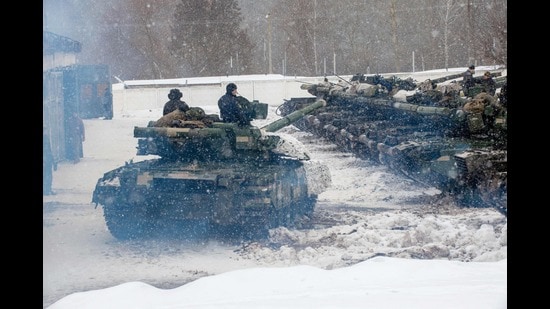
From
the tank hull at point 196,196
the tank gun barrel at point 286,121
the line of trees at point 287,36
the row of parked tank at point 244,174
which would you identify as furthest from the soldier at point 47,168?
the tank gun barrel at point 286,121

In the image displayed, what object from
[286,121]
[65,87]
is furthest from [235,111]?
[65,87]

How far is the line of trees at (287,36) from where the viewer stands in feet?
42.0

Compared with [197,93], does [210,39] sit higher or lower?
higher

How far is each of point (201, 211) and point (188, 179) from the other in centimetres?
32

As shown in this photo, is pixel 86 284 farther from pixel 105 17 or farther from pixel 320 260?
pixel 105 17

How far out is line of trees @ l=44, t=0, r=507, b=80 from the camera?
42.0 feet

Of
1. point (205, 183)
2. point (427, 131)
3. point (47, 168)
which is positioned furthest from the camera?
point (427, 131)

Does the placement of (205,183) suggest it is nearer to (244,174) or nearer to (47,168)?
(244,174)

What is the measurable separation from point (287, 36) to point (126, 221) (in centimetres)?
723

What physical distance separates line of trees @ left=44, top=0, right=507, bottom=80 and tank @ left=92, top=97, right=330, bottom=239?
15.7 feet

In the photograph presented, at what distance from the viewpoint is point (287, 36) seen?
13953 mm

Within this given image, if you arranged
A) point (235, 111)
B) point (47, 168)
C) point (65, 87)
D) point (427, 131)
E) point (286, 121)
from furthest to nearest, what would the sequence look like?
point (65, 87) → point (427, 131) → point (47, 168) → point (286, 121) → point (235, 111)

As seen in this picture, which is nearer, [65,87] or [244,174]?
[244,174]
